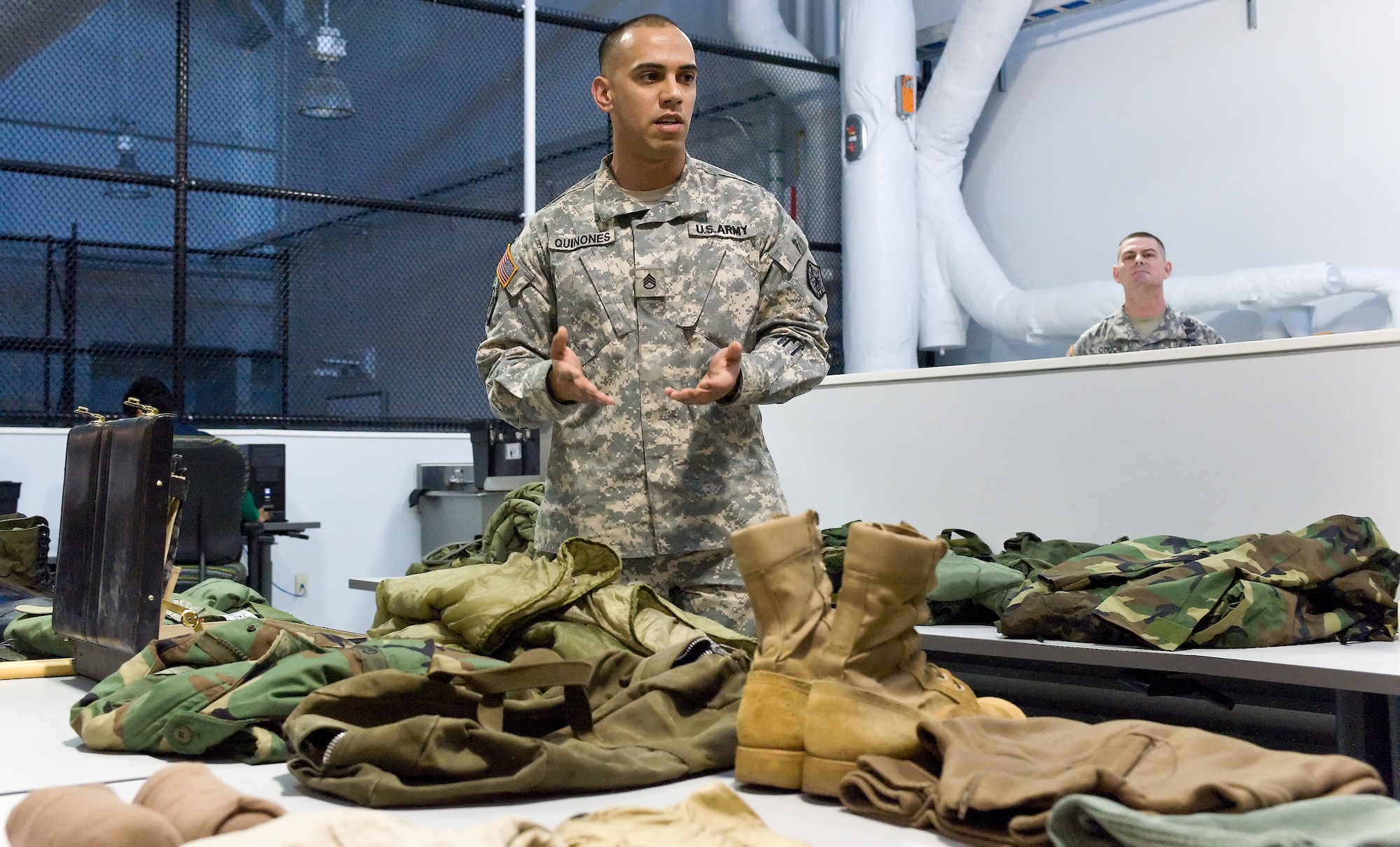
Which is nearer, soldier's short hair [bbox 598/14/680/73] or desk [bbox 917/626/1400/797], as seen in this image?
desk [bbox 917/626/1400/797]

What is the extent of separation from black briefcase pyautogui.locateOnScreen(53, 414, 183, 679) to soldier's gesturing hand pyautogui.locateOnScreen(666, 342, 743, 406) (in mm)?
676

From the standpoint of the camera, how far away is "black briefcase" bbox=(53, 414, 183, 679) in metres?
1.67

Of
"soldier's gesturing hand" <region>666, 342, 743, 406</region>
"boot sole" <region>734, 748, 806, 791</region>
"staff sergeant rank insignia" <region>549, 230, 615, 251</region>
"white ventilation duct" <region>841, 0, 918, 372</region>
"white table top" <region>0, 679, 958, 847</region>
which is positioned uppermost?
"white ventilation duct" <region>841, 0, 918, 372</region>

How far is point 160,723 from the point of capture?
49.1 inches

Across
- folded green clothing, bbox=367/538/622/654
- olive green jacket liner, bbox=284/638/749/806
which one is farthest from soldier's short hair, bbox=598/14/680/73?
olive green jacket liner, bbox=284/638/749/806

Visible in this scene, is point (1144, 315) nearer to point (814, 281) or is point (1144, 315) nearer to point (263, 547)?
point (814, 281)

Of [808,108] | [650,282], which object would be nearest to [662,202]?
[650,282]

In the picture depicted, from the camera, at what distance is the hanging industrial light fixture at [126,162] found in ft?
18.2

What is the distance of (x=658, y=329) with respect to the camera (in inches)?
81.7

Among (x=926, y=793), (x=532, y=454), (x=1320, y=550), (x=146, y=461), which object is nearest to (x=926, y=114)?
(x=532, y=454)

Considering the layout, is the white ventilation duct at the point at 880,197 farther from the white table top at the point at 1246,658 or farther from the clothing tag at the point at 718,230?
the clothing tag at the point at 718,230

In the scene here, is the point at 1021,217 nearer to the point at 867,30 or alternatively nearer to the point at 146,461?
the point at 867,30

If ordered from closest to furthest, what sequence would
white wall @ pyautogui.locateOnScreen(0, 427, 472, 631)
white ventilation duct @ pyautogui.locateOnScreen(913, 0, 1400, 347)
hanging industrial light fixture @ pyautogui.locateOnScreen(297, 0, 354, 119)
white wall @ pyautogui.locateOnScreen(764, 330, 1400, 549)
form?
1. white wall @ pyautogui.locateOnScreen(764, 330, 1400, 549)
2. white wall @ pyautogui.locateOnScreen(0, 427, 472, 631)
3. hanging industrial light fixture @ pyautogui.locateOnScreen(297, 0, 354, 119)
4. white ventilation duct @ pyautogui.locateOnScreen(913, 0, 1400, 347)

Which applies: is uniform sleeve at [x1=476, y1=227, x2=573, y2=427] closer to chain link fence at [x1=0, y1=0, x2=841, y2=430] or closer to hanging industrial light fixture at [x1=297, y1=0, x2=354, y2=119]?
chain link fence at [x1=0, y1=0, x2=841, y2=430]
